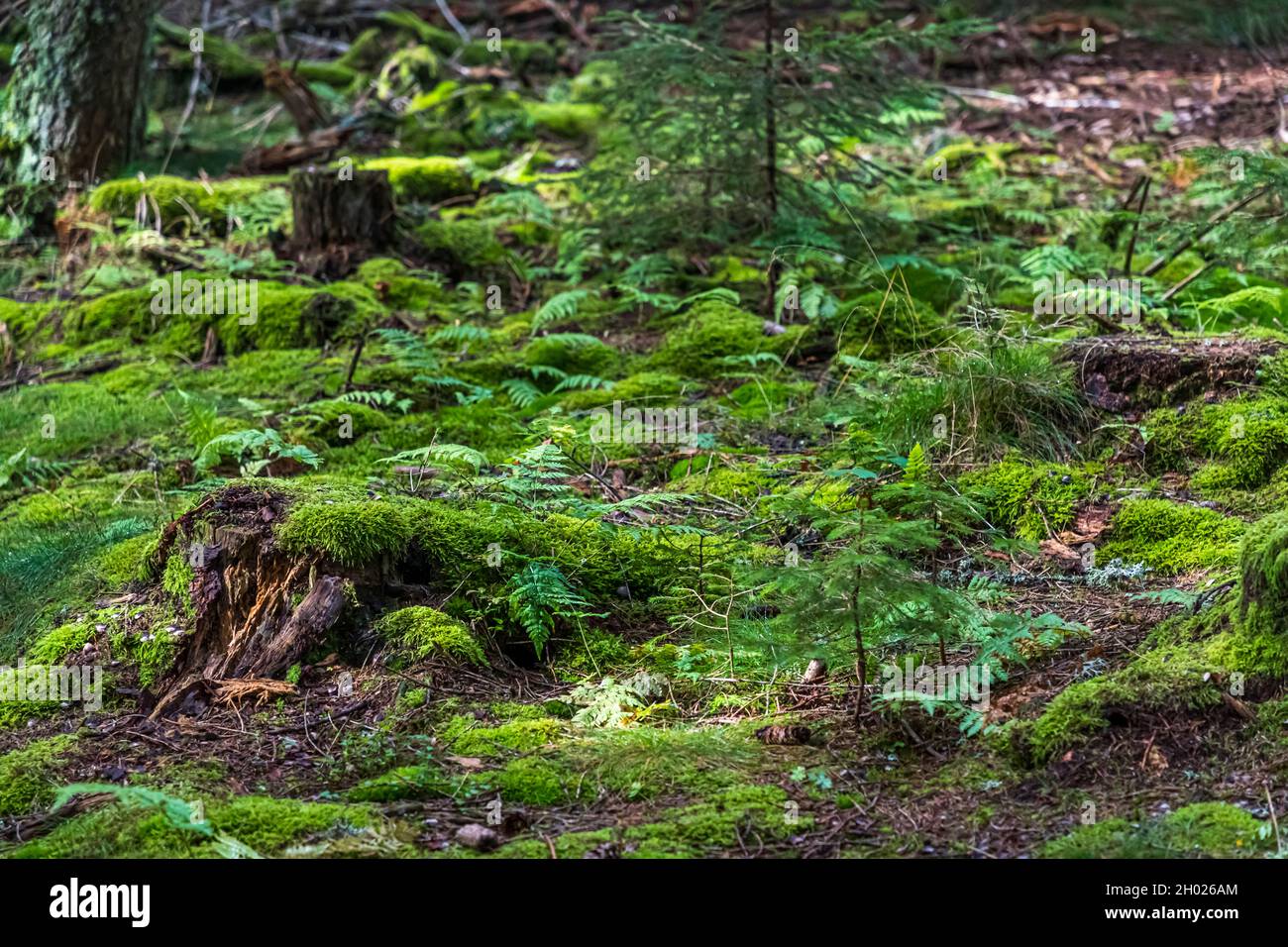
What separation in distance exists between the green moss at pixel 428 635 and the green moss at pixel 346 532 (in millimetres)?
269

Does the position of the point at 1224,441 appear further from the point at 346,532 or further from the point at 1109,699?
the point at 346,532

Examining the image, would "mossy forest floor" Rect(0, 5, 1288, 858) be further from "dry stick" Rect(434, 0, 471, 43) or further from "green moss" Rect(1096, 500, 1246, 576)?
"dry stick" Rect(434, 0, 471, 43)

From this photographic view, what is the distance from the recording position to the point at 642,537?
562 centimetres

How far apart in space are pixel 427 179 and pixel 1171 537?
831 cm

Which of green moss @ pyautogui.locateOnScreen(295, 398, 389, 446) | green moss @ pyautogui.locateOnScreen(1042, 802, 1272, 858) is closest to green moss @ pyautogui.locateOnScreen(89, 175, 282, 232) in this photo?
green moss @ pyautogui.locateOnScreen(295, 398, 389, 446)

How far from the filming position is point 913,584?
155 inches

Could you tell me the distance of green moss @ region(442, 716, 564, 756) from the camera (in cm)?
420

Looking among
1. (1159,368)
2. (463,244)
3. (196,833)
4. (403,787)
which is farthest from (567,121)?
(196,833)

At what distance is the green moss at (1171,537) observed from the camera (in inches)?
200

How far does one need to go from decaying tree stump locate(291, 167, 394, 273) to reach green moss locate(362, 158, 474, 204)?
4.93 feet

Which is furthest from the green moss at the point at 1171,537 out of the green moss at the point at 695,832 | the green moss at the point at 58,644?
the green moss at the point at 58,644
